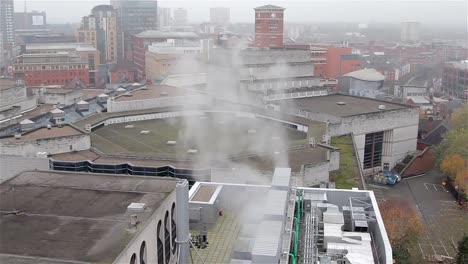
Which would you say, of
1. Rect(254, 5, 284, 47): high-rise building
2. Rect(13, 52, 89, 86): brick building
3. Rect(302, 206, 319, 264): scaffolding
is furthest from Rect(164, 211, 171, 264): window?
Rect(254, 5, 284, 47): high-rise building

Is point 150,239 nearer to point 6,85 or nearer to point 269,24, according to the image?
point 6,85

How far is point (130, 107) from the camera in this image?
1686cm

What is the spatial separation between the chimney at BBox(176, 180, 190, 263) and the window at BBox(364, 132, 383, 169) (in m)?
11.5

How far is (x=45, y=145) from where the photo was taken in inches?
448

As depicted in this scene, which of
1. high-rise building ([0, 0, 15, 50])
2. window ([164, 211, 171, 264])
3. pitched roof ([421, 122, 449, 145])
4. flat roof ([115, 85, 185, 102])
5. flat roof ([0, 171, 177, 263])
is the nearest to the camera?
flat roof ([0, 171, 177, 263])

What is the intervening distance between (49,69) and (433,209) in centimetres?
2116

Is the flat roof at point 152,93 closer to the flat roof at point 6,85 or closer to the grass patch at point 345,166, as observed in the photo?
the flat roof at point 6,85

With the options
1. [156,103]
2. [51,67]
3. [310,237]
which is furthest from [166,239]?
[51,67]

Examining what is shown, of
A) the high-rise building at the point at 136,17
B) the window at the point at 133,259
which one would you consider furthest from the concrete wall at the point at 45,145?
the high-rise building at the point at 136,17

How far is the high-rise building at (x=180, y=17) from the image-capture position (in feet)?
243

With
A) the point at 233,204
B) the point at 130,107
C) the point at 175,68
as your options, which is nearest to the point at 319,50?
the point at 175,68

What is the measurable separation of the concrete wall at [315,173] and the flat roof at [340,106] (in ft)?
15.9

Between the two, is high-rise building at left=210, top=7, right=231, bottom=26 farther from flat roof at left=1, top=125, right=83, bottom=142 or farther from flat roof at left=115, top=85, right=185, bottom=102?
flat roof at left=1, top=125, right=83, bottom=142

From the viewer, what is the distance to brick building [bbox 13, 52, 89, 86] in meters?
26.8
